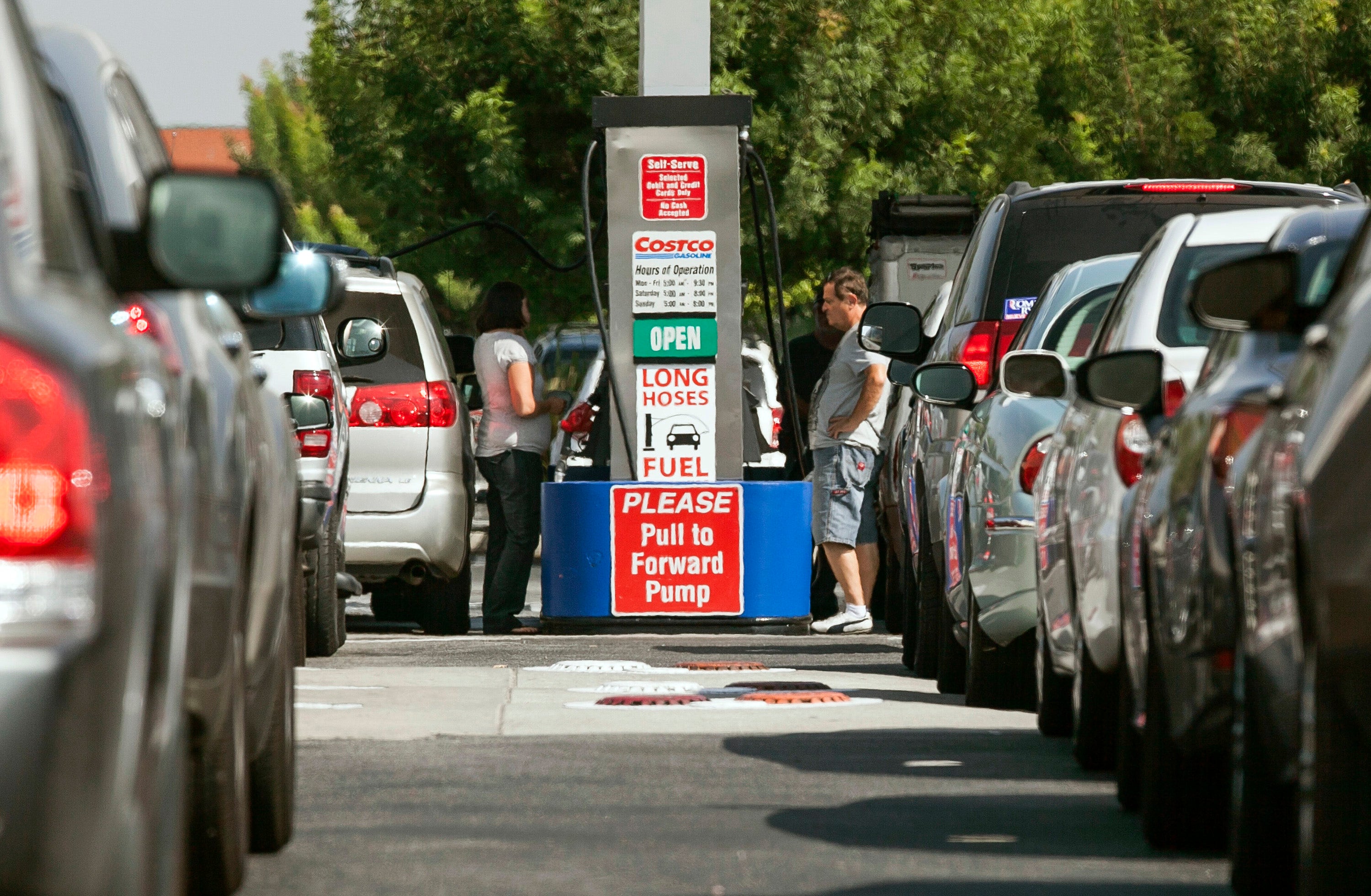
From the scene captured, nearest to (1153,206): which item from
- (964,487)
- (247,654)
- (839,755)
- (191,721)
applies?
(964,487)

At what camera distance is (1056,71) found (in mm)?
33938

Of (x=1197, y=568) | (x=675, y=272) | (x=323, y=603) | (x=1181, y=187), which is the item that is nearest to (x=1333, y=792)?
(x=1197, y=568)

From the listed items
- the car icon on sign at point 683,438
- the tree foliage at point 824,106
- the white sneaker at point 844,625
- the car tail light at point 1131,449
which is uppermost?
the tree foliage at point 824,106

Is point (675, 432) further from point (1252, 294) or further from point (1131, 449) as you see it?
point (1252, 294)

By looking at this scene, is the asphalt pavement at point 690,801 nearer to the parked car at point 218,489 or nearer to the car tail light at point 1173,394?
the parked car at point 218,489

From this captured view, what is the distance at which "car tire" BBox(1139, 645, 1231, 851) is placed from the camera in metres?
5.68

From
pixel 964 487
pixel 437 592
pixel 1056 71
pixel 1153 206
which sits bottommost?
pixel 437 592

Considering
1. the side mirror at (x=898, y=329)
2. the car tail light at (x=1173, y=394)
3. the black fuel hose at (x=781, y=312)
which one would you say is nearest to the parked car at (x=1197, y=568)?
the car tail light at (x=1173, y=394)

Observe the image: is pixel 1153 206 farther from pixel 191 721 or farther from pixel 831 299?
pixel 191 721

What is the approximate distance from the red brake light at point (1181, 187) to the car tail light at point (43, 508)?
8265mm

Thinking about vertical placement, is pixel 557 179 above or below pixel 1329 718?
above

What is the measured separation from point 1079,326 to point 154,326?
5.49 m

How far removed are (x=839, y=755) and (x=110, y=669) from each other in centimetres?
505

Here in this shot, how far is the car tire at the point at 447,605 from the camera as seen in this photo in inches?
574
